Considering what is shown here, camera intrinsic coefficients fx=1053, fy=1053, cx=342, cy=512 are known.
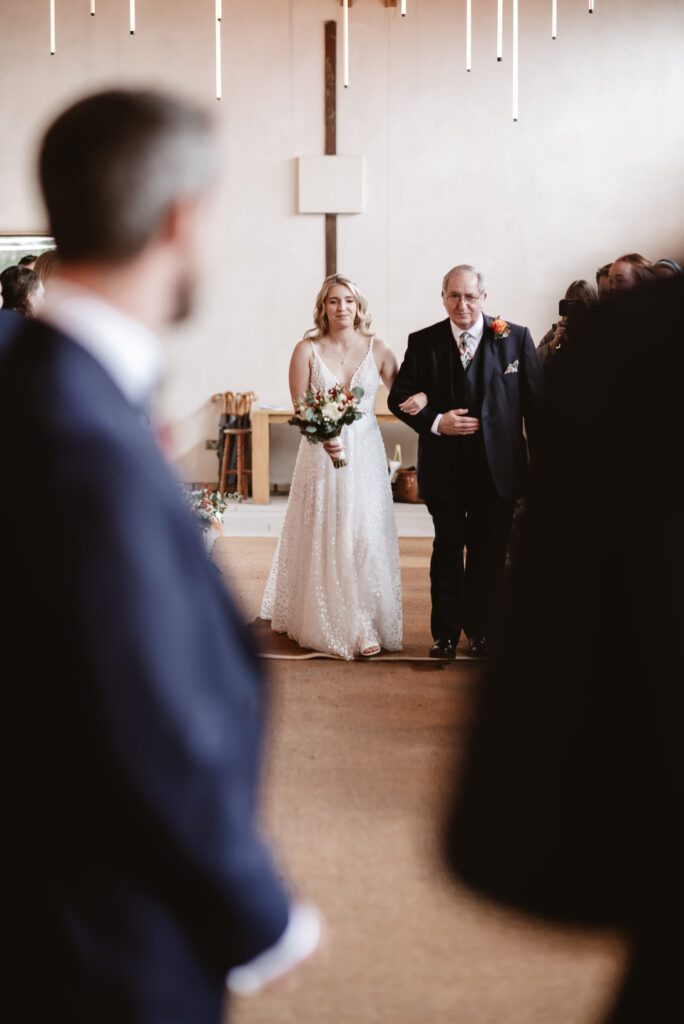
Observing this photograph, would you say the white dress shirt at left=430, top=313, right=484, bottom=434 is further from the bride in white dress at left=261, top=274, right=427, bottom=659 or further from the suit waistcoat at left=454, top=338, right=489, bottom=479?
the bride in white dress at left=261, top=274, right=427, bottom=659

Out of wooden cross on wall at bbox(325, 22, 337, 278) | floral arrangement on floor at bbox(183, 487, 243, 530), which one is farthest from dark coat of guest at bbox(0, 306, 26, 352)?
wooden cross on wall at bbox(325, 22, 337, 278)

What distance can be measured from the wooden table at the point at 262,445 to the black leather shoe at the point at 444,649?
5.89 metres

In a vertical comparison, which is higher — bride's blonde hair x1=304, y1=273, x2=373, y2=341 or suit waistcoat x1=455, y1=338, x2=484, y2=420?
bride's blonde hair x1=304, y1=273, x2=373, y2=341

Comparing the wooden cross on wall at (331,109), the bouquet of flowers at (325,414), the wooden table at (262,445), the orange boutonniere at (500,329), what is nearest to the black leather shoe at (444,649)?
the bouquet of flowers at (325,414)

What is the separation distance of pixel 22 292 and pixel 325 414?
5.39 feet

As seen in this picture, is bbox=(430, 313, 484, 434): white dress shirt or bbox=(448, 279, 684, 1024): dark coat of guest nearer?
bbox=(448, 279, 684, 1024): dark coat of guest

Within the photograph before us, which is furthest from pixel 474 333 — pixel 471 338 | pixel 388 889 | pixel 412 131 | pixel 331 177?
pixel 412 131

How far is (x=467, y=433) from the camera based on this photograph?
17.5 ft

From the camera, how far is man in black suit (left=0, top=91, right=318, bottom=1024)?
3.18 ft

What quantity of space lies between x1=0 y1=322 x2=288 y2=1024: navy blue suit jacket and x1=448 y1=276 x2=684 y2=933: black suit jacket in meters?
0.25

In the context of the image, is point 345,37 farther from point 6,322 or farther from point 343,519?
point 6,322

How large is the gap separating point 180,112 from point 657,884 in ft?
3.02

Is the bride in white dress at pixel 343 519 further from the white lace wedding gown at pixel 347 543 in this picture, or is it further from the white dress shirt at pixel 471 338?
the white dress shirt at pixel 471 338

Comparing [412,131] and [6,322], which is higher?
[412,131]
